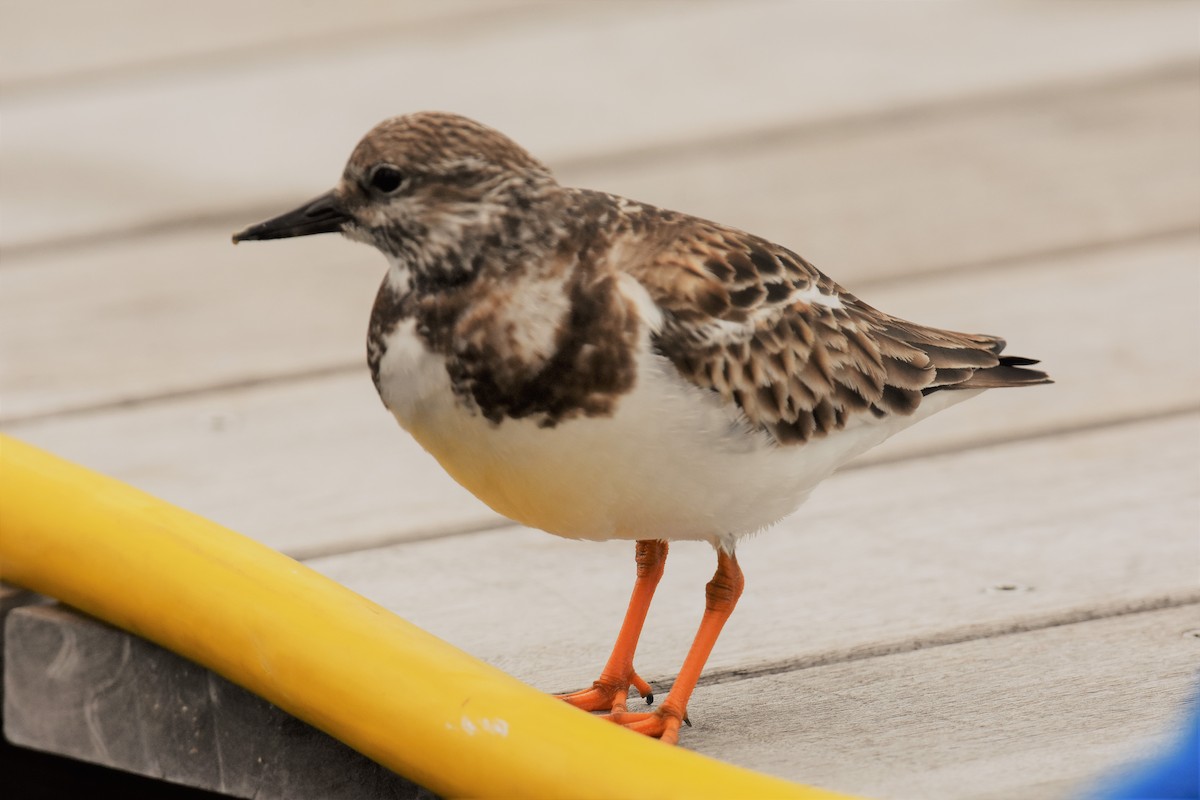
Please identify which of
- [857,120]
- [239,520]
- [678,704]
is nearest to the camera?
[678,704]

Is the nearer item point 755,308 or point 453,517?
point 755,308

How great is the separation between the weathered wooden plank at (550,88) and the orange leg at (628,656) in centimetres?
197

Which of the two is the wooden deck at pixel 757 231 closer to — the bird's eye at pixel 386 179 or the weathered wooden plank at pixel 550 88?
the weathered wooden plank at pixel 550 88

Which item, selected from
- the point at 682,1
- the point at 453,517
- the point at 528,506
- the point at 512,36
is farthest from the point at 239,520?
the point at 682,1

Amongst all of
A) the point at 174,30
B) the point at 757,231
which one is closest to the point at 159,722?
the point at 757,231

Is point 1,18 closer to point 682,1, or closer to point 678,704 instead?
point 682,1

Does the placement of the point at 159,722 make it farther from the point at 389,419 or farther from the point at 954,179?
the point at 954,179

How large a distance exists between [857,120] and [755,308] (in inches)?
89.9

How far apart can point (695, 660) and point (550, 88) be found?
2.66 metres

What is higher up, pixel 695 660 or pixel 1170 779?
pixel 1170 779

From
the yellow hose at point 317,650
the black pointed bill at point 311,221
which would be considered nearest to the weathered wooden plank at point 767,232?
the yellow hose at point 317,650

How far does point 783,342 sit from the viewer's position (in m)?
2.20

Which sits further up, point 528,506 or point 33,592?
point 528,506

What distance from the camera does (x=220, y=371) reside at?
337 cm
